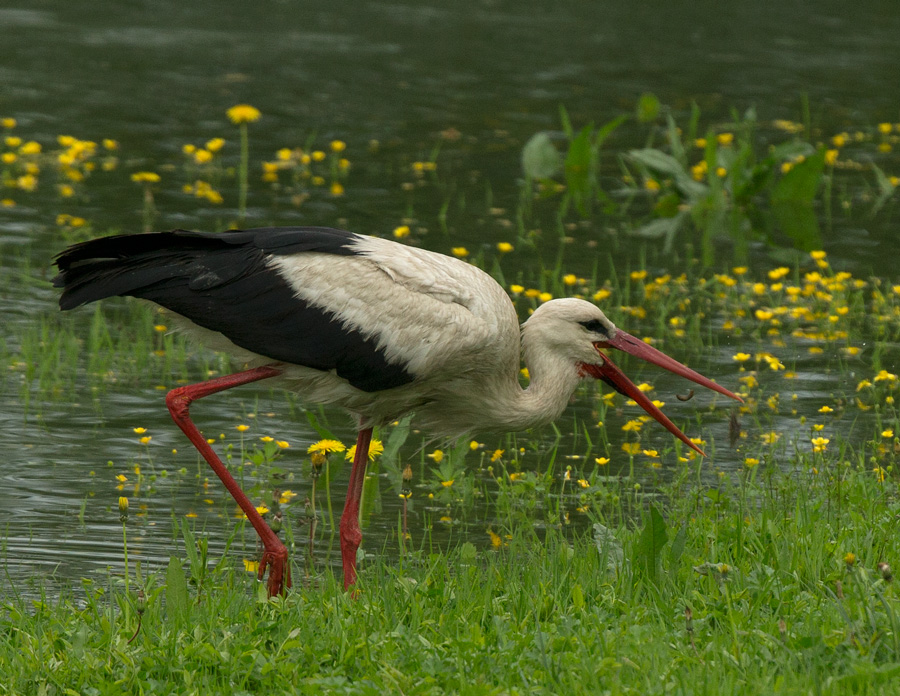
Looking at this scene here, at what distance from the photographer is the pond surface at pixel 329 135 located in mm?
6168

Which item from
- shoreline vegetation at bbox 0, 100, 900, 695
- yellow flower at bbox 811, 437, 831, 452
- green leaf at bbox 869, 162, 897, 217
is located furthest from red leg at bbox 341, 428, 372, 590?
green leaf at bbox 869, 162, 897, 217

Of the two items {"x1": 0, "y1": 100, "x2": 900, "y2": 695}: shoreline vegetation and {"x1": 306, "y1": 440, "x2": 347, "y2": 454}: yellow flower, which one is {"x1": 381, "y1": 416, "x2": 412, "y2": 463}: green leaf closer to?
{"x1": 0, "y1": 100, "x2": 900, "y2": 695}: shoreline vegetation

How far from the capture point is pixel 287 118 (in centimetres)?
1307

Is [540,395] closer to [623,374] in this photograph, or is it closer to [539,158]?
[623,374]

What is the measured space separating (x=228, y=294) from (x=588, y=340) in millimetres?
1397

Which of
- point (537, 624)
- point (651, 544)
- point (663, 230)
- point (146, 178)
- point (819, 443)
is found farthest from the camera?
point (663, 230)

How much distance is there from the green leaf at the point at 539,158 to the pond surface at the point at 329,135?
0.27m

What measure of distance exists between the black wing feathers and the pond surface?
0.75 m

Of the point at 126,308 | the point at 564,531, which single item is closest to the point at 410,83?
the point at 126,308

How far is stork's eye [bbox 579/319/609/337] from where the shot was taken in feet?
18.1

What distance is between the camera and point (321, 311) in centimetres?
521

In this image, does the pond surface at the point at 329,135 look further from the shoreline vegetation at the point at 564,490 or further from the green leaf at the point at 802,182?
the green leaf at the point at 802,182

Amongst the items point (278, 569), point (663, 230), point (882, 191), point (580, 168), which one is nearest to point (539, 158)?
point (580, 168)

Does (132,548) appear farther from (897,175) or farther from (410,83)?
(410,83)
